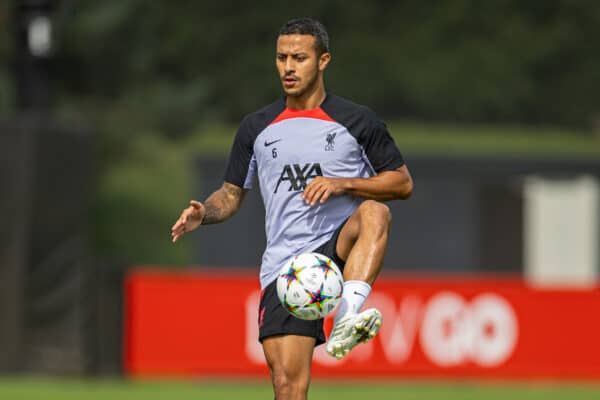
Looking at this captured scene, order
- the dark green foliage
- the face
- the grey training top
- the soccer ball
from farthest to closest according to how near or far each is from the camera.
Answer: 1. the dark green foliage
2. the grey training top
3. the face
4. the soccer ball

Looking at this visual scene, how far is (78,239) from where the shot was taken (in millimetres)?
21219

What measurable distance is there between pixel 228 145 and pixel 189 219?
3621cm

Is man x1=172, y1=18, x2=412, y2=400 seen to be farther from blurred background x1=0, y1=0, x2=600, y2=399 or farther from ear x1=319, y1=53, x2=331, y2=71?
blurred background x1=0, y1=0, x2=600, y2=399

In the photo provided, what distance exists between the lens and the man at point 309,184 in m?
9.67

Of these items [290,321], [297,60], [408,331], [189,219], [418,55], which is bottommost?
[408,331]

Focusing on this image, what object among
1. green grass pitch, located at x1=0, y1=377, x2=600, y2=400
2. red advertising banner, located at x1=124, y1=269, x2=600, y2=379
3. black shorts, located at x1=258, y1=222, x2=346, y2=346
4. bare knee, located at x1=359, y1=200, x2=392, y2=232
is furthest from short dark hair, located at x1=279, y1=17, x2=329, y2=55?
red advertising banner, located at x1=124, y1=269, x2=600, y2=379

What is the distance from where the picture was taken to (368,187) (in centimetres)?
973

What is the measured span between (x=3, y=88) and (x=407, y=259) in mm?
12733

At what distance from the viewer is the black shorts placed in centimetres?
983

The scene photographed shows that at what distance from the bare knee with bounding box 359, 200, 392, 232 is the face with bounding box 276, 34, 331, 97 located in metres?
0.87

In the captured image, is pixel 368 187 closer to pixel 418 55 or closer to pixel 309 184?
pixel 309 184

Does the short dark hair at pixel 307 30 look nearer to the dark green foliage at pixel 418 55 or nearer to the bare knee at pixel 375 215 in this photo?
the bare knee at pixel 375 215

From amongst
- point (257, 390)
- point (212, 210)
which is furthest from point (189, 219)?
point (257, 390)

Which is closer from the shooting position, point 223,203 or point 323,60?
point 323,60
